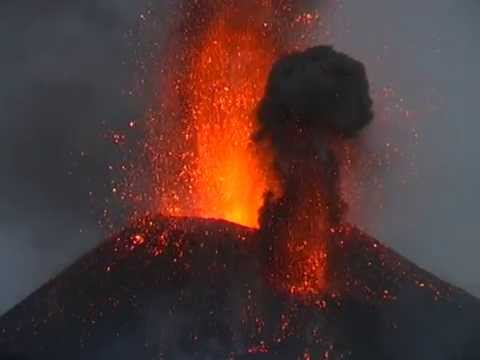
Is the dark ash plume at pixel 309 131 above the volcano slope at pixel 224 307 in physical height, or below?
above

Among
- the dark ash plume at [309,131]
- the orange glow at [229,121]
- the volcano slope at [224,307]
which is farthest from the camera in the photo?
the orange glow at [229,121]

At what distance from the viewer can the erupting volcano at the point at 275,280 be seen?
18219mm

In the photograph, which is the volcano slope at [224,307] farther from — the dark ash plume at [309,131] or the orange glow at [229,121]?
the orange glow at [229,121]

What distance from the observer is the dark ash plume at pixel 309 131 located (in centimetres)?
2062

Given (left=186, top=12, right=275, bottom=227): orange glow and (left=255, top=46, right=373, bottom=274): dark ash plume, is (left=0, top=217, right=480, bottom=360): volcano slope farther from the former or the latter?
(left=186, top=12, right=275, bottom=227): orange glow

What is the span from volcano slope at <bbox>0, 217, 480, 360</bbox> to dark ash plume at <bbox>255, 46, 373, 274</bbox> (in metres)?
0.63

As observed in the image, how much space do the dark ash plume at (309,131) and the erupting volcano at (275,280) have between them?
3 cm

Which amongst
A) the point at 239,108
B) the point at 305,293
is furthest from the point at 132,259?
the point at 239,108

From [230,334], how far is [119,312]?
2474mm

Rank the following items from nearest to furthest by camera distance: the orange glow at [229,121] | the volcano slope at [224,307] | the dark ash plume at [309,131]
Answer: the volcano slope at [224,307], the dark ash plume at [309,131], the orange glow at [229,121]

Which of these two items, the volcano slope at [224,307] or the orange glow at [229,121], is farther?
the orange glow at [229,121]

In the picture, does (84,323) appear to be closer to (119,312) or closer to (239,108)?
(119,312)

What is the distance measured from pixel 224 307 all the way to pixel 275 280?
1.79 meters

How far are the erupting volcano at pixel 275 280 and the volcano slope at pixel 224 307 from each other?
0.11ft
